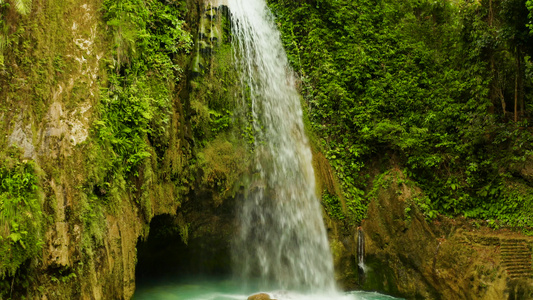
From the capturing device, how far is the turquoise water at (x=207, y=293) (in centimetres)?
693

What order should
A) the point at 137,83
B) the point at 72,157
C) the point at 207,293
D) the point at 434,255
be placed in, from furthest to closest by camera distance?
the point at 434,255 → the point at 207,293 → the point at 137,83 → the point at 72,157

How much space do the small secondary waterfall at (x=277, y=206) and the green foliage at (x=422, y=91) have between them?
1077mm

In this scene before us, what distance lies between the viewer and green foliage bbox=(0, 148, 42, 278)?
3563 millimetres

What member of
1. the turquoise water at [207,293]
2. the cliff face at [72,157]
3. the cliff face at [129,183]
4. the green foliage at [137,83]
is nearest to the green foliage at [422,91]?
the cliff face at [129,183]

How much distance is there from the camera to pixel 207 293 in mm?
7316

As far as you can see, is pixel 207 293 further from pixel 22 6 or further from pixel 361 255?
pixel 22 6

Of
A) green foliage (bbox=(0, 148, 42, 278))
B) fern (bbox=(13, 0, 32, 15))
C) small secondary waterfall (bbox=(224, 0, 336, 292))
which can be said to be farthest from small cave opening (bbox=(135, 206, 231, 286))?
fern (bbox=(13, 0, 32, 15))

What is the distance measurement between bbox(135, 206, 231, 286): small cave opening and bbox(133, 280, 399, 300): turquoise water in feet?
0.77

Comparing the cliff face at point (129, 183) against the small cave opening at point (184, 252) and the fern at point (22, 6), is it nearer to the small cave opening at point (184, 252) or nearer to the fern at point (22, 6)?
the small cave opening at point (184, 252)

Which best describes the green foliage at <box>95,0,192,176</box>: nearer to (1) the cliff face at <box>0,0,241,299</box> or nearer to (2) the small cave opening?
(1) the cliff face at <box>0,0,241,299</box>

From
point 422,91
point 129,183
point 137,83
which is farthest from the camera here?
point 422,91

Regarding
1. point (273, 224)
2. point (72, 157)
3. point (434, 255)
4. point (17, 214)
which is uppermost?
point (72, 157)

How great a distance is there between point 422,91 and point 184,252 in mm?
7507

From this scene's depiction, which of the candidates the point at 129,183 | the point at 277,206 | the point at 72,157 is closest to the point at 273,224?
the point at 277,206
